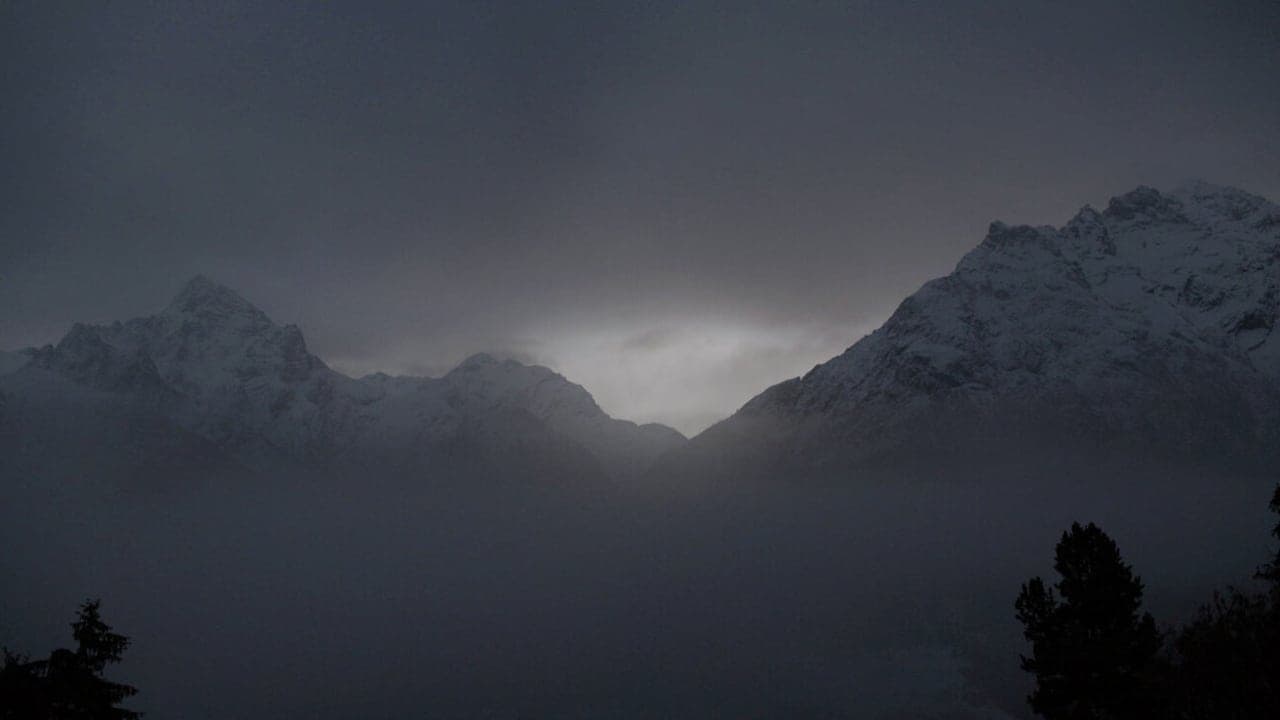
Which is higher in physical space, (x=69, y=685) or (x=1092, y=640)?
(x=69, y=685)

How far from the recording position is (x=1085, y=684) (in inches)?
1237

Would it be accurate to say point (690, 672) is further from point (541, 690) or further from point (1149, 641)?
point (1149, 641)

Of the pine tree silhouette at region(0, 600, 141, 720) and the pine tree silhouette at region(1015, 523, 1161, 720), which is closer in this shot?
the pine tree silhouette at region(0, 600, 141, 720)

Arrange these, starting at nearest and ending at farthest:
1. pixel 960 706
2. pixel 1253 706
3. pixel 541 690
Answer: pixel 1253 706 < pixel 960 706 < pixel 541 690

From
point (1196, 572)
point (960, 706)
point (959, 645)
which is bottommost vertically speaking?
point (960, 706)

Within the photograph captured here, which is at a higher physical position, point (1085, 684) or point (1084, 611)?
point (1084, 611)

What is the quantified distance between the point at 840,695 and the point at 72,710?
168m

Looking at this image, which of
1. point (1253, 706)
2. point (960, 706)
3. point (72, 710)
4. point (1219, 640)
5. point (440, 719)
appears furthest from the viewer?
point (440, 719)

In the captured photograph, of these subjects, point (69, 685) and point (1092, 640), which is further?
point (1092, 640)

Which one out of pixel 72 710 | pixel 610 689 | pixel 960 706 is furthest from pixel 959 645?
pixel 72 710

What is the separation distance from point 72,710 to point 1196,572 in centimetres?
23056

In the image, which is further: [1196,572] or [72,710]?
[1196,572]

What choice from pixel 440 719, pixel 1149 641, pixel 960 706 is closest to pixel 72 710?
pixel 1149 641

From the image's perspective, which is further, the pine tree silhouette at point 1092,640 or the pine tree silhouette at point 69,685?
the pine tree silhouette at point 1092,640
